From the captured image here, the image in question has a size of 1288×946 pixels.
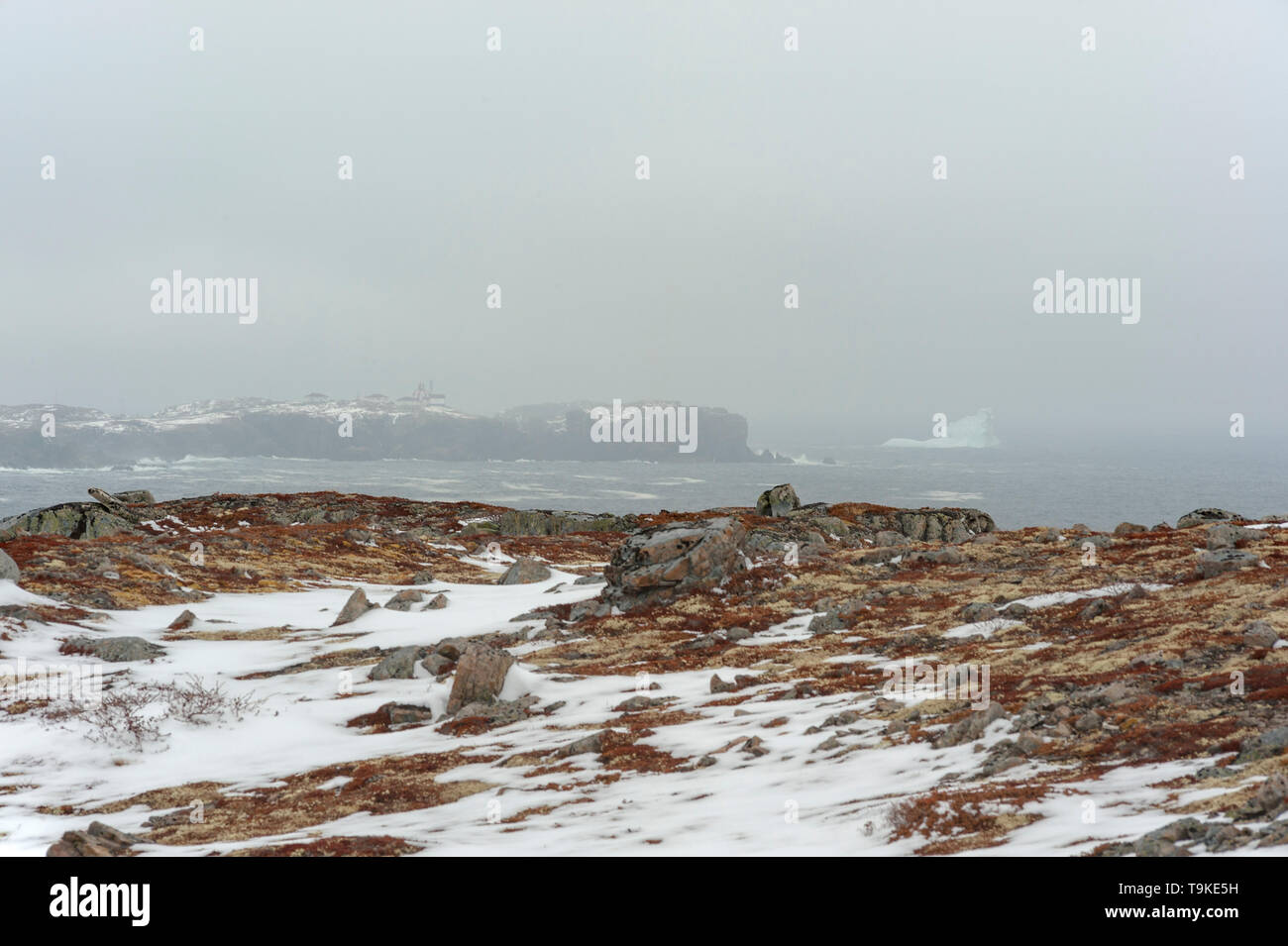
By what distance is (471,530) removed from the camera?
61812 mm

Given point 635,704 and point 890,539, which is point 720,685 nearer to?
point 635,704

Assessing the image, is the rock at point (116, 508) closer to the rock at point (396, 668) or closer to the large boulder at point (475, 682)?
the rock at point (396, 668)

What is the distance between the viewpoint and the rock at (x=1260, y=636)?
14.1m

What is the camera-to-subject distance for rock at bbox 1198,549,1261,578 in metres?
21.5

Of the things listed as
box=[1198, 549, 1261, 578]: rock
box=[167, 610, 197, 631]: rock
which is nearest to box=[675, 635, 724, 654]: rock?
box=[1198, 549, 1261, 578]: rock

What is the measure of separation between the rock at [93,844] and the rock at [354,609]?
17676 mm

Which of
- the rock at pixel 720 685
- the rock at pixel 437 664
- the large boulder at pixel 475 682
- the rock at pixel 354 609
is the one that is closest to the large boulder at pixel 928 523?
the rock at pixel 354 609

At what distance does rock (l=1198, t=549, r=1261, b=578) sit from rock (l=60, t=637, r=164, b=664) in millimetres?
30137

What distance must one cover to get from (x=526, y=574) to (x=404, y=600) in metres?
7.84

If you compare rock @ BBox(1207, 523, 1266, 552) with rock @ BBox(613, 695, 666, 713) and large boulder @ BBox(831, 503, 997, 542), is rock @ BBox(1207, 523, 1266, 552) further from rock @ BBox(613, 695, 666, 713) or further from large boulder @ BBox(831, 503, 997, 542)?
large boulder @ BBox(831, 503, 997, 542)

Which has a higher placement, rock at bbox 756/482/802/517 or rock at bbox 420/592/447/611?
rock at bbox 756/482/802/517

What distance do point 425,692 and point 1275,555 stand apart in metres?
24.4

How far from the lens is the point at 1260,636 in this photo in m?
14.2
